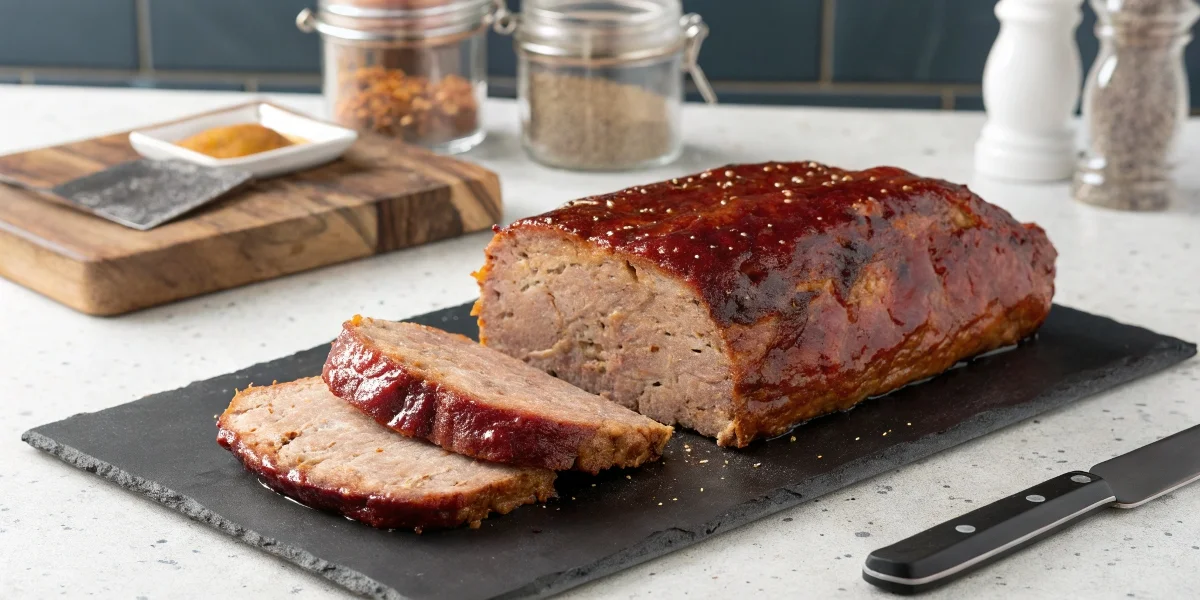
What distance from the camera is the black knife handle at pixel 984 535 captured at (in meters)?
1.91

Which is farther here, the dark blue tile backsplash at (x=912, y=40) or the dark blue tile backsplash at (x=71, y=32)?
the dark blue tile backsplash at (x=71, y=32)

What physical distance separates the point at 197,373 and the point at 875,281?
124 cm

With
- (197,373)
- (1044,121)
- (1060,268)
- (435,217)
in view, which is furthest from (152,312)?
(1044,121)

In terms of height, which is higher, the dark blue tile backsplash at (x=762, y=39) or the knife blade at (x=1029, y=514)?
the dark blue tile backsplash at (x=762, y=39)

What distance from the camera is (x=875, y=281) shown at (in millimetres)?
2520

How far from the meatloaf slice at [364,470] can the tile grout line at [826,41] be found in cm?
327

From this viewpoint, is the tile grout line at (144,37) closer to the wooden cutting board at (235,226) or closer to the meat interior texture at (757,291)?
the wooden cutting board at (235,226)

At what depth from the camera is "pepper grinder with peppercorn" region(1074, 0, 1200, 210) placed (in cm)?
357

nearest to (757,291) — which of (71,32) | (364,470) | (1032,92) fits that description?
(364,470)

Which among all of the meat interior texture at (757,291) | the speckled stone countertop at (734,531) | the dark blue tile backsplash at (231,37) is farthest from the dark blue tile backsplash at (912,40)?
the meat interior texture at (757,291)

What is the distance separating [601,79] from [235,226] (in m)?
1.15

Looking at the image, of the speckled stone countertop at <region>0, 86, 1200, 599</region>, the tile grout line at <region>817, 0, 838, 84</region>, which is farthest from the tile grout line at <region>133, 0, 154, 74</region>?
the tile grout line at <region>817, 0, 838, 84</region>

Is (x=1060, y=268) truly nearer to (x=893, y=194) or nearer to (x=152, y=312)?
(x=893, y=194)

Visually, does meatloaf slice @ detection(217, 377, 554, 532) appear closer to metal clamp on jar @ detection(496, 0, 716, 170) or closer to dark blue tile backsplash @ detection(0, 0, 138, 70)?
metal clamp on jar @ detection(496, 0, 716, 170)
